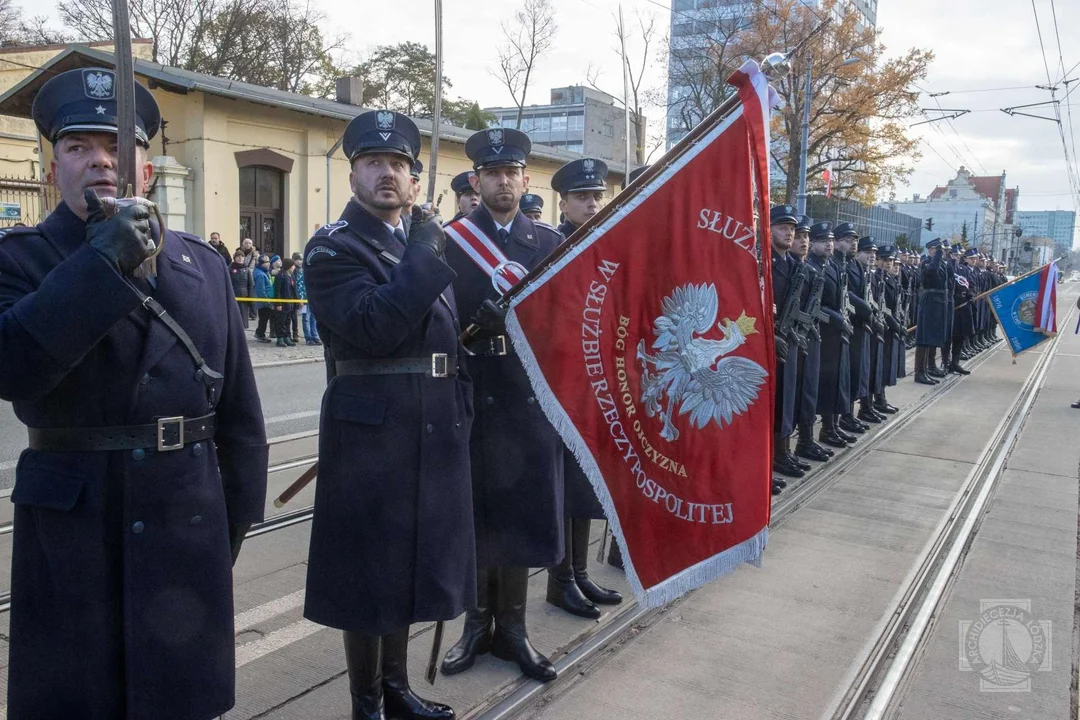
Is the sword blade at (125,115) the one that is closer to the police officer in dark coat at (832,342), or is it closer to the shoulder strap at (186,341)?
the shoulder strap at (186,341)

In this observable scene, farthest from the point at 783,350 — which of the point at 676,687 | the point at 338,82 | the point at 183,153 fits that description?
the point at 338,82

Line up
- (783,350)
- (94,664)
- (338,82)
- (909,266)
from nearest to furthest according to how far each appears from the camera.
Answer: (94,664) → (783,350) → (909,266) → (338,82)

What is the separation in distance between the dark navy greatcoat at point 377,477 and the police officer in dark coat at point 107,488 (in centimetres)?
67

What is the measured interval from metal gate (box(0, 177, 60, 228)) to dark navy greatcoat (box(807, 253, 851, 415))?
517 inches

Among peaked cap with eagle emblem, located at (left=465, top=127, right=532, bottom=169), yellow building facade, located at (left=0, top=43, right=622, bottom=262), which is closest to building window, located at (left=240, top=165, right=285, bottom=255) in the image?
yellow building facade, located at (left=0, top=43, right=622, bottom=262)

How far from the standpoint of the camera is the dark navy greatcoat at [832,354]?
26.7 ft

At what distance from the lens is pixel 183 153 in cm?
1847

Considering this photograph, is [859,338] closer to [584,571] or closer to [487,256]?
[584,571]

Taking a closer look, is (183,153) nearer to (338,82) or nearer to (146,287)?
(338,82)

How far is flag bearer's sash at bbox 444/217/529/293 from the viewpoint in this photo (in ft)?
11.4

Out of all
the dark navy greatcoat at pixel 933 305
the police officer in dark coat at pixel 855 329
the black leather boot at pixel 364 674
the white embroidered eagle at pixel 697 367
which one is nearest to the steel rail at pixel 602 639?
the black leather boot at pixel 364 674

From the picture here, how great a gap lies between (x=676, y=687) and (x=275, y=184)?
18950 mm

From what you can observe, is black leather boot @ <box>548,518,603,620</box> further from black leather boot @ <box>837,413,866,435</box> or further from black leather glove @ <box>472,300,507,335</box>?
black leather boot @ <box>837,413,866,435</box>

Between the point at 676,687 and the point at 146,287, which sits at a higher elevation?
the point at 146,287
